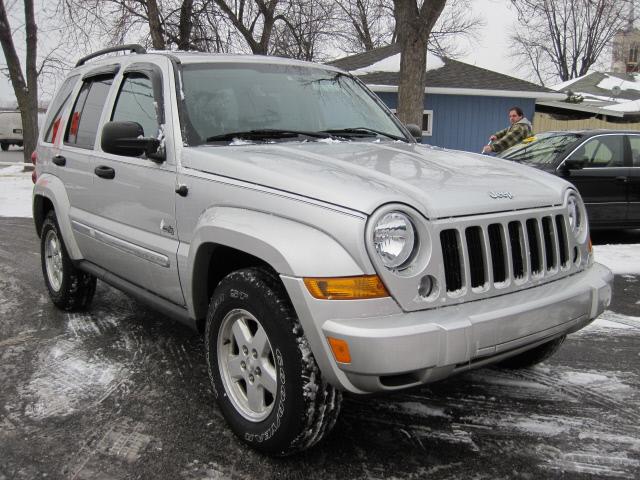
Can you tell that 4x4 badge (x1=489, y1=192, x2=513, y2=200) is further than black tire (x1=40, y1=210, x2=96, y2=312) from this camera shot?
No

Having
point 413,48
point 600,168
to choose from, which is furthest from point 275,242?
point 413,48

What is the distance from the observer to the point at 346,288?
93.5 inches

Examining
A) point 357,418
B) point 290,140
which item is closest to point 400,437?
point 357,418

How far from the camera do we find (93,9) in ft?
65.4

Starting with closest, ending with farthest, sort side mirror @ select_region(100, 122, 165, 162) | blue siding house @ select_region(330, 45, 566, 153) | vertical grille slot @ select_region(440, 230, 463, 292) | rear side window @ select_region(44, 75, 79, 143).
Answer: vertical grille slot @ select_region(440, 230, 463, 292), side mirror @ select_region(100, 122, 165, 162), rear side window @ select_region(44, 75, 79, 143), blue siding house @ select_region(330, 45, 566, 153)

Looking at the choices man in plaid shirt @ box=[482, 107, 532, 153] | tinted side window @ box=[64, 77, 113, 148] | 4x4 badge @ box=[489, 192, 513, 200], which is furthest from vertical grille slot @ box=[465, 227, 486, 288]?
man in plaid shirt @ box=[482, 107, 532, 153]

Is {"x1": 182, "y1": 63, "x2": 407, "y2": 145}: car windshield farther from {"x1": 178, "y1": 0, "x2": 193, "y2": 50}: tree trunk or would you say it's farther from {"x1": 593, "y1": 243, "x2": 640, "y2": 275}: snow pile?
{"x1": 178, "y1": 0, "x2": 193, "y2": 50}: tree trunk

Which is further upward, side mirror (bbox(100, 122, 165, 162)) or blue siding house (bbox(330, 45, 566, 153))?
blue siding house (bbox(330, 45, 566, 153))

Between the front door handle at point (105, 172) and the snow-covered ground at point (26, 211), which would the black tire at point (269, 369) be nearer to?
the front door handle at point (105, 172)

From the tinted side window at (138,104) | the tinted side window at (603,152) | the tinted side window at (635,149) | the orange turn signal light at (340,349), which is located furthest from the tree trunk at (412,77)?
the orange turn signal light at (340,349)

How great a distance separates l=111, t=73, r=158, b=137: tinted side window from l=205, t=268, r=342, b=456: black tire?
1.32m

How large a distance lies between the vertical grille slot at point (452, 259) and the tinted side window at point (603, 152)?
20.7 feet

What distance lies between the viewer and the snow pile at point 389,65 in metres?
18.3

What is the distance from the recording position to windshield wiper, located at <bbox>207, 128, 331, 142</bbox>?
135 inches
